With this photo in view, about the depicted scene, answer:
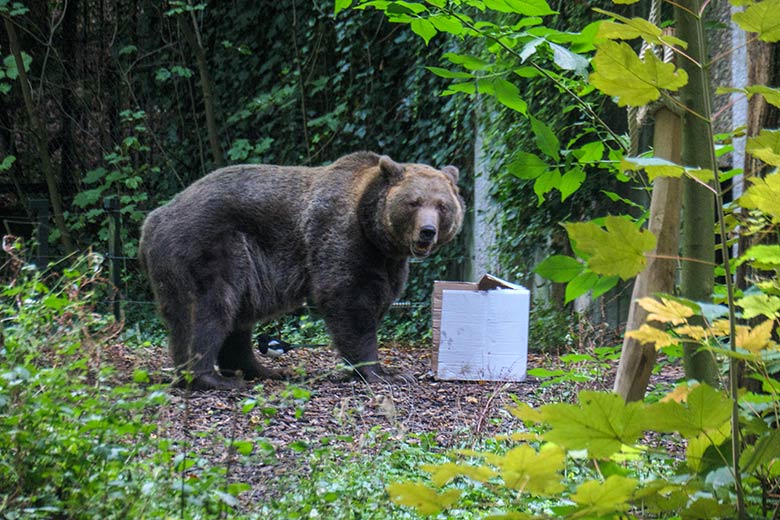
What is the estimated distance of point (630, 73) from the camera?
1.51 metres

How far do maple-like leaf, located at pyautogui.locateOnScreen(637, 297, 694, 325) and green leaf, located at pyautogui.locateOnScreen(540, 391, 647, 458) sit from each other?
153 millimetres

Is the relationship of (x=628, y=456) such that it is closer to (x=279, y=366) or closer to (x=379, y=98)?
(x=279, y=366)

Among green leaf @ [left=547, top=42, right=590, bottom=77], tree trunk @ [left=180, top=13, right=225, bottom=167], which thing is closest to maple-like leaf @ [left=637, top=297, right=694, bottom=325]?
green leaf @ [left=547, top=42, right=590, bottom=77]

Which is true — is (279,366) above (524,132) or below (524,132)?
below

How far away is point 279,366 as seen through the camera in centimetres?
726

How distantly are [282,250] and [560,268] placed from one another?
407 cm

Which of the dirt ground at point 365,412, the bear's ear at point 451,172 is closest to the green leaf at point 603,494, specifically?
the dirt ground at point 365,412

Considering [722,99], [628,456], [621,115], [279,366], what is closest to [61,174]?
[279,366]

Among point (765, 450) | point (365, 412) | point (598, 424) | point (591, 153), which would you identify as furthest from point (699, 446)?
point (365, 412)

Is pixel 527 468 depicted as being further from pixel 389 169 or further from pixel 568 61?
pixel 389 169

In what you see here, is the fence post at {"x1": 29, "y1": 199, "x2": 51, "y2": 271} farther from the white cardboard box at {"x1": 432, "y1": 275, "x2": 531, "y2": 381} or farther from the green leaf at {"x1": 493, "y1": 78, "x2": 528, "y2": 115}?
the green leaf at {"x1": 493, "y1": 78, "x2": 528, "y2": 115}

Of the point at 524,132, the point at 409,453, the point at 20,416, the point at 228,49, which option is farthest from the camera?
the point at 228,49

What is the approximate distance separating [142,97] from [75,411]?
34.5 feet

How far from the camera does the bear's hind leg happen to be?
638 cm
